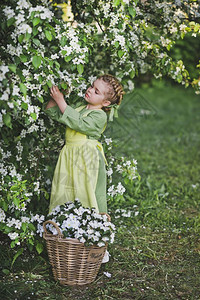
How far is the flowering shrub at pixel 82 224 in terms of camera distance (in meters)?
2.61

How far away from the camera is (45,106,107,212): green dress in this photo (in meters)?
2.87

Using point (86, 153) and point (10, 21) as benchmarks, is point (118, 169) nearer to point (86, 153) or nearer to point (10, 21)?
point (86, 153)

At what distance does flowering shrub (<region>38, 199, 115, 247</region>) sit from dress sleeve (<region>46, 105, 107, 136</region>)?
1.64 feet

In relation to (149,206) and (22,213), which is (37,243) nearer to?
(22,213)

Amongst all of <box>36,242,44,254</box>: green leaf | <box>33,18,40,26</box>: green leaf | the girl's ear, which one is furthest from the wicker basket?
<box>33,18,40,26</box>: green leaf

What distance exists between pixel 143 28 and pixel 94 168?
44.6 inches

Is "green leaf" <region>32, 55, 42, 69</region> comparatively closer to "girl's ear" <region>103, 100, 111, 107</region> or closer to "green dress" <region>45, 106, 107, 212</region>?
"green dress" <region>45, 106, 107, 212</region>

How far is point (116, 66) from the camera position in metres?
3.48

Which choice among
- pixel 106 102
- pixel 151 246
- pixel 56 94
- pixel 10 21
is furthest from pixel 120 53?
pixel 151 246

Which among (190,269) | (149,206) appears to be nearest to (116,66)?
(149,206)

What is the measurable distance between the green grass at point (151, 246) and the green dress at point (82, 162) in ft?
1.67

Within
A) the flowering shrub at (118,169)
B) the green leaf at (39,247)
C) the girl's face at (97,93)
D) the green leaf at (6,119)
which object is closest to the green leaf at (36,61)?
the green leaf at (6,119)

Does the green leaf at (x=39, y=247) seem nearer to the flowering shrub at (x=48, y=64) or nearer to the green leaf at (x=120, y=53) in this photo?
the flowering shrub at (x=48, y=64)

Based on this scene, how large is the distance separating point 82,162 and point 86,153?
0.07m
